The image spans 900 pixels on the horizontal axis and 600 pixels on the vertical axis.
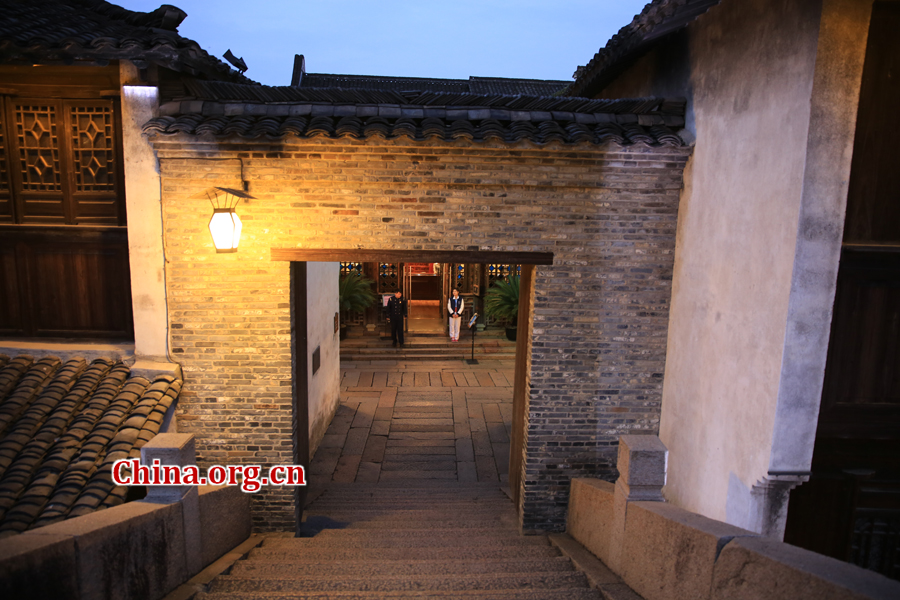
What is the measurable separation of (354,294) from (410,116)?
10026 millimetres

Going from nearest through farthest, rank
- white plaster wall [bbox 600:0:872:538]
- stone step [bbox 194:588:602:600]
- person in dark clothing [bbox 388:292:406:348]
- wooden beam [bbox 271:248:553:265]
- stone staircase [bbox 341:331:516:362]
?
white plaster wall [bbox 600:0:872:538] → stone step [bbox 194:588:602:600] → wooden beam [bbox 271:248:553:265] → stone staircase [bbox 341:331:516:362] → person in dark clothing [bbox 388:292:406:348]

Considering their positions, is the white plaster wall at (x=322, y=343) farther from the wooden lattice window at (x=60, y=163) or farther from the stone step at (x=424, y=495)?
the wooden lattice window at (x=60, y=163)

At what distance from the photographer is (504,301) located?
15367 millimetres

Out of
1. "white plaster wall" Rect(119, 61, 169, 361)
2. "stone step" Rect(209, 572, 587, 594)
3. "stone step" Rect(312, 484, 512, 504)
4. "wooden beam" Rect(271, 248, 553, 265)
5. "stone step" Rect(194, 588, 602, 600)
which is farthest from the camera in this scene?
"stone step" Rect(312, 484, 512, 504)

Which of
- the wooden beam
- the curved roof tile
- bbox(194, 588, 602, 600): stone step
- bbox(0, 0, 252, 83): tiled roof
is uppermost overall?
bbox(0, 0, 252, 83): tiled roof

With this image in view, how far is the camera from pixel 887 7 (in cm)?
380

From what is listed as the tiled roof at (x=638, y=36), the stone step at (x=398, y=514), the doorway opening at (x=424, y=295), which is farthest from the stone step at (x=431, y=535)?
the doorway opening at (x=424, y=295)

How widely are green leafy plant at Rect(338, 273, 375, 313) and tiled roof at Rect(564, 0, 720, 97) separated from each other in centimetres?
868

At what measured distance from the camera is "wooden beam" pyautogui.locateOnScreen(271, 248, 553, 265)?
17.8 ft

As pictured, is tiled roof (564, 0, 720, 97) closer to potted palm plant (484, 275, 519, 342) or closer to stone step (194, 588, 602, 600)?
stone step (194, 588, 602, 600)

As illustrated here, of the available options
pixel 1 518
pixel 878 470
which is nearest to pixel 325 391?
pixel 1 518

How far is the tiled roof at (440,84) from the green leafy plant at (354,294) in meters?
8.72

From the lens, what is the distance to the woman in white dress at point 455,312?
14.5 meters

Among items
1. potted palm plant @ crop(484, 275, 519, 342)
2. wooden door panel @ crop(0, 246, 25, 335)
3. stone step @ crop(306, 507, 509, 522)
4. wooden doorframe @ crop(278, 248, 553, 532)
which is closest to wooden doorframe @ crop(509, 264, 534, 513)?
wooden doorframe @ crop(278, 248, 553, 532)
